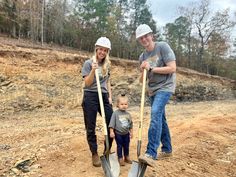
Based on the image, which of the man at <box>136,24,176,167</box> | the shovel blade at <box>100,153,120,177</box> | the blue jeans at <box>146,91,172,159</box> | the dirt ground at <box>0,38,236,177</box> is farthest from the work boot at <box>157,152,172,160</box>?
the shovel blade at <box>100,153,120,177</box>

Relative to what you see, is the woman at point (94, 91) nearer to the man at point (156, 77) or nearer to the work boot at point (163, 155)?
the man at point (156, 77)

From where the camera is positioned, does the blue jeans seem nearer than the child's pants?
Yes

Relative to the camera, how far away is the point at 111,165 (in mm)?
4848

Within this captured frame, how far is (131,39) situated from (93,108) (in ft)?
126

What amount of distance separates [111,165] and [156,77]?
146 cm

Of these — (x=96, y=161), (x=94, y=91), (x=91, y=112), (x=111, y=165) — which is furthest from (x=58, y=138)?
(x=111, y=165)

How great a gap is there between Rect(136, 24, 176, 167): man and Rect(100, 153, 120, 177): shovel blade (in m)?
0.44

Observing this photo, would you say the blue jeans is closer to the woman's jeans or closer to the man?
the man

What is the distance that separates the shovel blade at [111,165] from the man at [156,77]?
0.44m

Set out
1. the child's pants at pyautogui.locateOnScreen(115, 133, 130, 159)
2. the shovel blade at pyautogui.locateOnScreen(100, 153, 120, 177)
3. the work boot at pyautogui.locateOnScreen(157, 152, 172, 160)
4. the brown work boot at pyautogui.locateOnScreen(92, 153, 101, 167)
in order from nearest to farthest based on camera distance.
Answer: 1. the shovel blade at pyautogui.locateOnScreen(100, 153, 120, 177)
2. the child's pants at pyautogui.locateOnScreen(115, 133, 130, 159)
3. the brown work boot at pyautogui.locateOnScreen(92, 153, 101, 167)
4. the work boot at pyautogui.locateOnScreen(157, 152, 172, 160)

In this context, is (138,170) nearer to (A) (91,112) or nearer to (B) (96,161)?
(B) (96,161)

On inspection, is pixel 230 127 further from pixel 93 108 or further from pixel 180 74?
pixel 180 74

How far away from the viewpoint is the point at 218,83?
28.8 metres

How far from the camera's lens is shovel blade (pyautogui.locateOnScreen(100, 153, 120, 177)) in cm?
470
